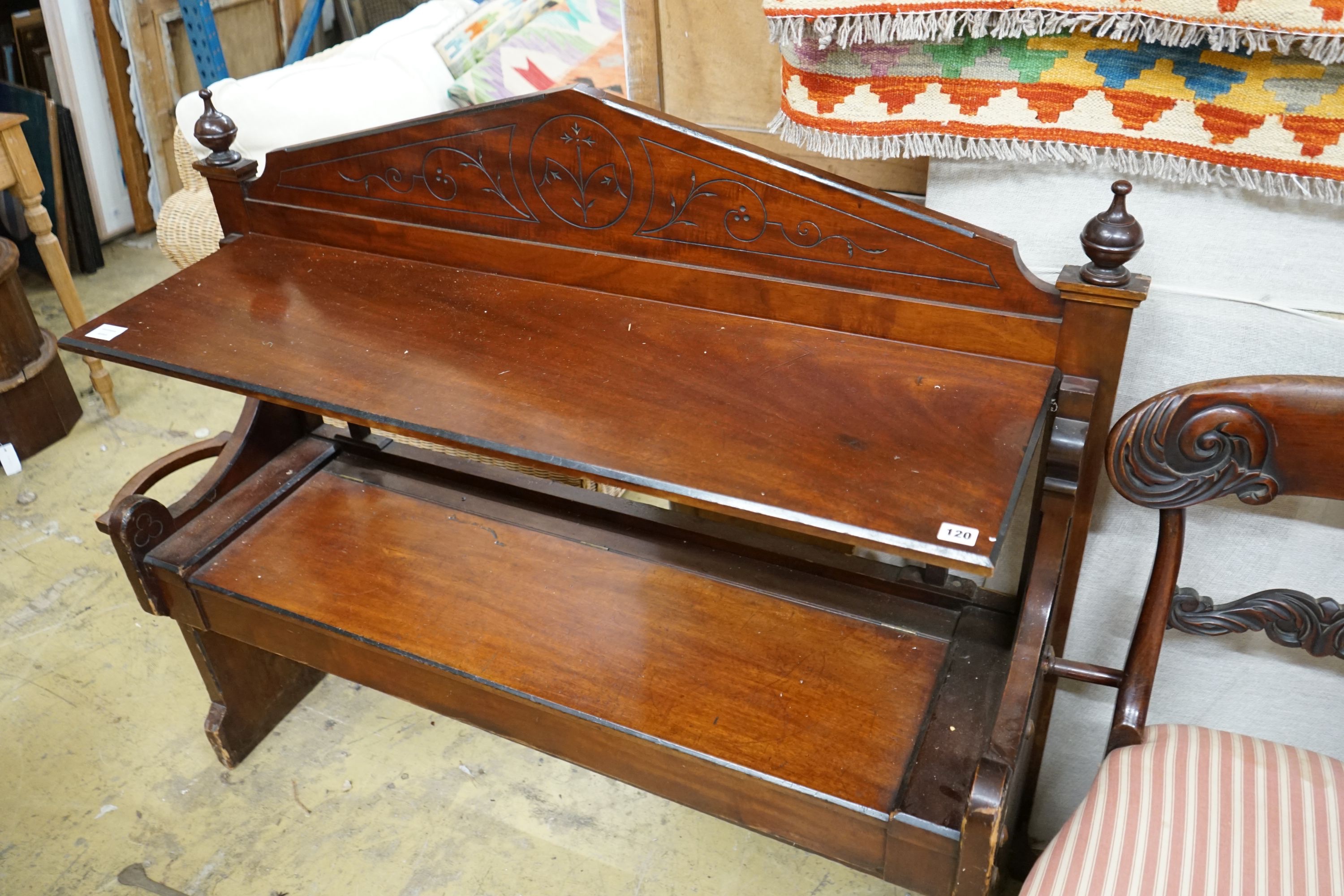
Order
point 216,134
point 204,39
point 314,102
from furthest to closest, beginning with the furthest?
point 204,39
point 314,102
point 216,134

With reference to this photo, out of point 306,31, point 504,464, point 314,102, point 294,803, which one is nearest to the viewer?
point 294,803

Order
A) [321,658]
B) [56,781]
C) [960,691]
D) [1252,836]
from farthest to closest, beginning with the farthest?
1. [56,781]
2. [321,658]
3. [960,691]
4. [1252,836]

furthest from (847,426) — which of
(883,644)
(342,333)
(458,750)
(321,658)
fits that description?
(458,750)

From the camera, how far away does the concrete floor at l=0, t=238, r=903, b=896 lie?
1.70 metres

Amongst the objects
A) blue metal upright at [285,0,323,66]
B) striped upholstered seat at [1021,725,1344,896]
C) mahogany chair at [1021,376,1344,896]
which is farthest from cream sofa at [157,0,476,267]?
striped upholstered seat at [1021,725,1344,896]

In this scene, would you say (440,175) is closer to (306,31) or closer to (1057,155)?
(1057,155)

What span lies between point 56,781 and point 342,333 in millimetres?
1148

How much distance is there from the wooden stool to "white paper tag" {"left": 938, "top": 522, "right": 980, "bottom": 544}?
98.5 inches

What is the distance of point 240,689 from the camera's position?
73.9 inches

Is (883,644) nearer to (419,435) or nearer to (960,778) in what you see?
(960,778)

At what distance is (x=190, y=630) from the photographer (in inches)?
68.7

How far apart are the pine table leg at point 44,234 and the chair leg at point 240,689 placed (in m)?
1.18

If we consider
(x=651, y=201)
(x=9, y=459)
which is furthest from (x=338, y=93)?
(x=651, y=201)

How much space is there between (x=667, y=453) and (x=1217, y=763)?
69cm
